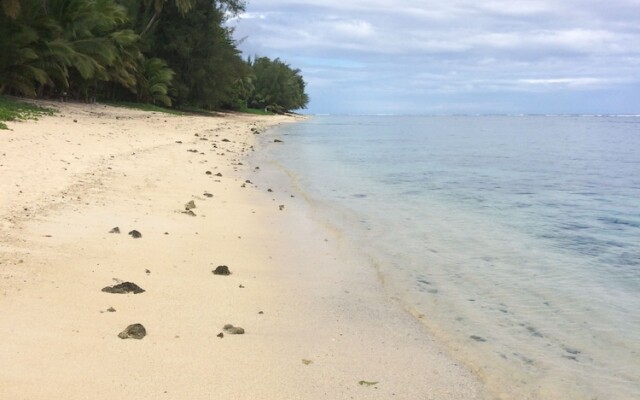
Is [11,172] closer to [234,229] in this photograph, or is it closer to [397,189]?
[234,229]

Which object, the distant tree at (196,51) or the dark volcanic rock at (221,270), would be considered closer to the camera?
the dark volcanic rock at (221,270)

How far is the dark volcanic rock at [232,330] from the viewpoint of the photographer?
13.2 feet

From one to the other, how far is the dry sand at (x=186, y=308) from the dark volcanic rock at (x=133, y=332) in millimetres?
57

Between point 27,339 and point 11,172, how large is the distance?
5.71 metres

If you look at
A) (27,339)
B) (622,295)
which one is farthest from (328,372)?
(622,295)

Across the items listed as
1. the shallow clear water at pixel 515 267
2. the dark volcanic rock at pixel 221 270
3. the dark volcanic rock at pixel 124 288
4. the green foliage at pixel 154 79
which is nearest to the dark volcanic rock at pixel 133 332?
the dark volcanic rock at pixel 124 288

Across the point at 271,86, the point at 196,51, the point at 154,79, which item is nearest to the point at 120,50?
the point at 154,79

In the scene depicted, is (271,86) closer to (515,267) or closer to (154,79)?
(154,79)

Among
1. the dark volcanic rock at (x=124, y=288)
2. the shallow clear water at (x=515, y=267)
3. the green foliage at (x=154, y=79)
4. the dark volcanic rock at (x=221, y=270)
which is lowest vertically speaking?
the shallow clear water at (x=515, y=267)

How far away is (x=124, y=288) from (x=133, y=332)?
3.11 ft

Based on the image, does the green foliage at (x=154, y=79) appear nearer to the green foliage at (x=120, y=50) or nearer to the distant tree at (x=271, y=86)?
the green foliage at (x=120, y=50)

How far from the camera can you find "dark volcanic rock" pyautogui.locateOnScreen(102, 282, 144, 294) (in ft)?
14.8

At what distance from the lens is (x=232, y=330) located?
405 centimetres

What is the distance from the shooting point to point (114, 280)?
4.82 metres
